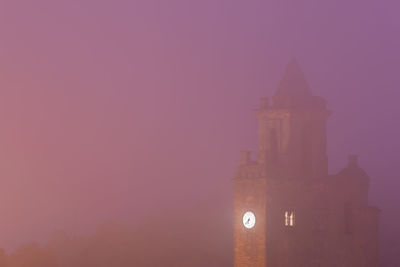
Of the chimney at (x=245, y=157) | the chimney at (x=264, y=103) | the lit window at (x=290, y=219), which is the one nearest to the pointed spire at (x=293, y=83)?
the chimney at (x=264, y=103)

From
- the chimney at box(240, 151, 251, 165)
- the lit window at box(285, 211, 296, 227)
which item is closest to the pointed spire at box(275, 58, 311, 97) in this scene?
the chimney at box(240, 151, 251, 165)

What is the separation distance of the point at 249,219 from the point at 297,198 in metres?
4.26

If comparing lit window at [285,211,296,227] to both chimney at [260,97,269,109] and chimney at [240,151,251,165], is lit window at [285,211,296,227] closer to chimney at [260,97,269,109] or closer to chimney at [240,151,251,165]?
chimney at [240,151,251,165]

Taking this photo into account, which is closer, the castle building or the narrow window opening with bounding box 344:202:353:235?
the castle building

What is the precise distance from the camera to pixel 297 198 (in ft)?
250

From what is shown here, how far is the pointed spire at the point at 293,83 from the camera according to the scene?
253 feet

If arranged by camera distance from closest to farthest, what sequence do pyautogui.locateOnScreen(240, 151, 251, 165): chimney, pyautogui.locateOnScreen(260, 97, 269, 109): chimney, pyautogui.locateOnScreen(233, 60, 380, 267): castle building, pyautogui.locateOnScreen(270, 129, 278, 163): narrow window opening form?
pyautogui.locateOnScreen(233, 60, 380, 267): castle building
pyautogui.locateOnScreen(240, 151, 251, 165): chimney
pyautogui.locateOnScreen(270, 129, 278, 163): narrow window opening
pyautogui.locateOnScreen(260, 97, 269, 109): chimney

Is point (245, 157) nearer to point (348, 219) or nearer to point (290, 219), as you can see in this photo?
point (290, 219)

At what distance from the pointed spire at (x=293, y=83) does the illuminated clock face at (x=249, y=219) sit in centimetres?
1006

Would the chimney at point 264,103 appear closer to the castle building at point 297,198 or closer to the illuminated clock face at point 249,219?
the castle building at point 297,198

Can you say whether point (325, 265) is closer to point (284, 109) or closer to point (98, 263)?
point (284, 109)

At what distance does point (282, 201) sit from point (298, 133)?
18.7 ft

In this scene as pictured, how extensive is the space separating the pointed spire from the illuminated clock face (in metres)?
10.1

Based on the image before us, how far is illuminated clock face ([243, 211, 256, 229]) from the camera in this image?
75031 millimetres
